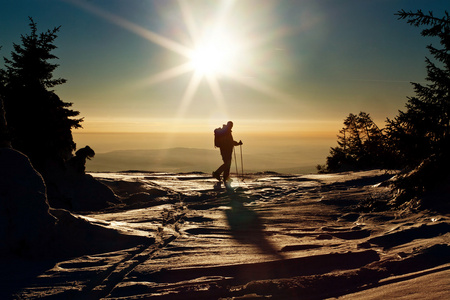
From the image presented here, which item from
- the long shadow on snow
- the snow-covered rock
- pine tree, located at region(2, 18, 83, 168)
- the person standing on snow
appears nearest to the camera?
Result: the snow-covered rock

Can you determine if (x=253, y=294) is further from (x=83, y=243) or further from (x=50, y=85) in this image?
(x=50, y=85)

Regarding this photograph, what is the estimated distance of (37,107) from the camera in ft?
37.6

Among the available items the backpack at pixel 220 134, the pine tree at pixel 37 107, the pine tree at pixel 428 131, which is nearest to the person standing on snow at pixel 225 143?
the backpack at pixel 220 134

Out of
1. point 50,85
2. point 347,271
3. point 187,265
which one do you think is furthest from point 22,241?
point 50,85

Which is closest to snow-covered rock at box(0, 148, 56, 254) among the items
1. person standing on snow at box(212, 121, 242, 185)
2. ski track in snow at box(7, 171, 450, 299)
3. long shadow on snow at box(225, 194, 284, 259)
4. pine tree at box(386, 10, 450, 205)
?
ski track in snow at box(7, 171, 450, 299)

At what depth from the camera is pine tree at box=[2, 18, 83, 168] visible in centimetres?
1102

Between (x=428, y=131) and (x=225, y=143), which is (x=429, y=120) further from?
(x=225, y=143)

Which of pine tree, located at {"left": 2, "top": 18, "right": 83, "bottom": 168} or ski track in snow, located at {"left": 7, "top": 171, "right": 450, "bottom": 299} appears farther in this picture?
pine tree, located at {"left": 2, "top": 18, "right": 83, "bottom": 168}

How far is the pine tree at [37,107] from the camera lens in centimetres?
1102

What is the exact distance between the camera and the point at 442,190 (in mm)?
7047

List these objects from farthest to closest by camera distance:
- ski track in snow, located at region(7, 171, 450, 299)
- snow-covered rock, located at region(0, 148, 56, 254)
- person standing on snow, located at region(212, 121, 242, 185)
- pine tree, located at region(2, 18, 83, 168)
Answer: person standing on snow, located at region(212, 121, 242, 185)
pine tree, located at region(2, 18, 83, 168)
snow-covered rock, located at region(0, 148, 56, 254)
ski track in snow, located at region(7, 171, 450, 299)

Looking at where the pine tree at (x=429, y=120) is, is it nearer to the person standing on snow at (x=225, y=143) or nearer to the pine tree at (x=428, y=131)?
the pine tree at (x=428, y=131)

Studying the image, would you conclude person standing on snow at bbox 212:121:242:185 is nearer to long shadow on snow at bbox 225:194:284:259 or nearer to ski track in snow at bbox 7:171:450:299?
long shadow on snow at bbox 225:194:284:259

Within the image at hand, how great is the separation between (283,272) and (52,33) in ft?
40.9
